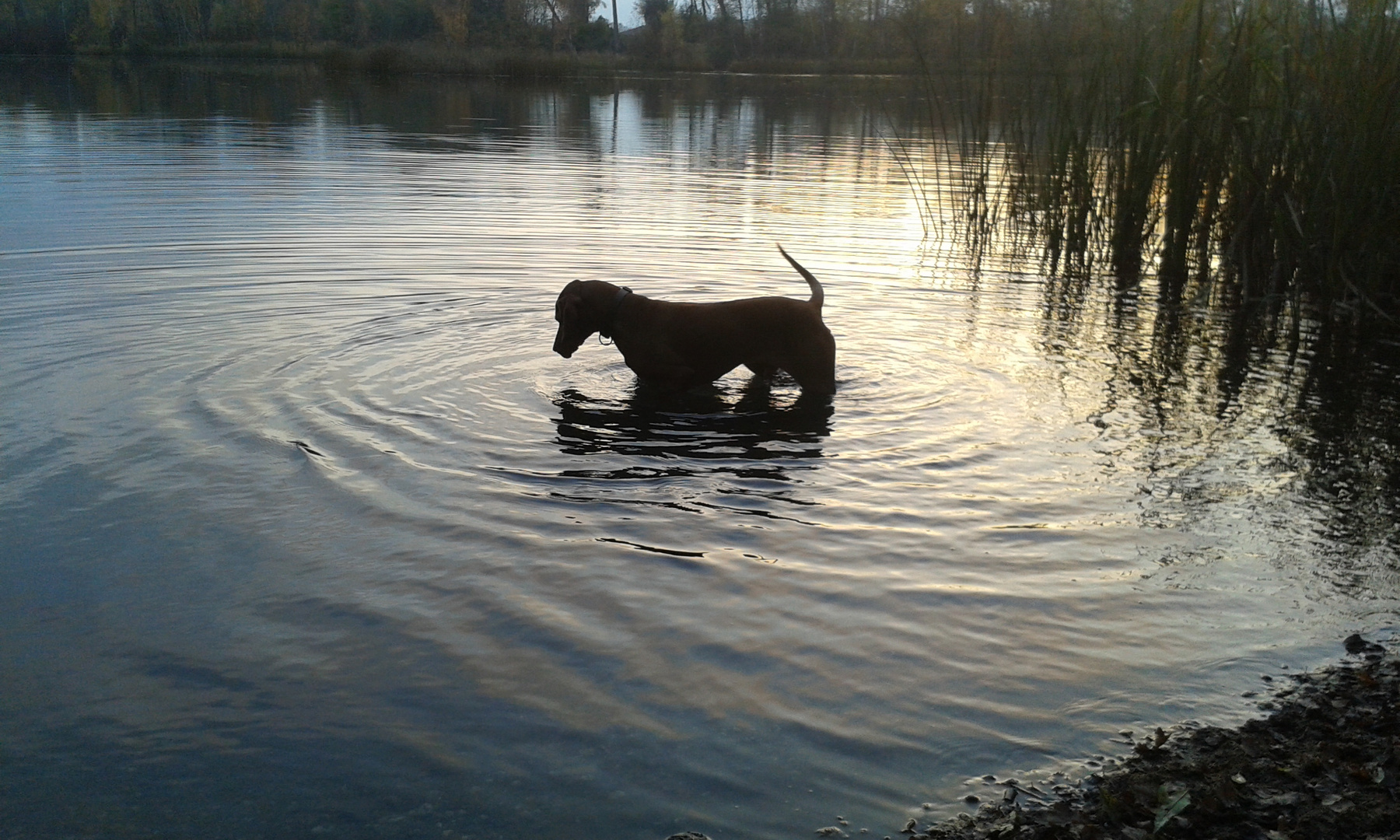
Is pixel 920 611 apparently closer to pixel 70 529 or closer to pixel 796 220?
pixel 70 529

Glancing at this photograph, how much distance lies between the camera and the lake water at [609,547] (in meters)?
3.38

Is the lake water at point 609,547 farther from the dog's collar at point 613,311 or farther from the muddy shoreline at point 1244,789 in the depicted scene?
the dog's collar at point 613,311

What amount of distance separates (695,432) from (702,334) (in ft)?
2.43

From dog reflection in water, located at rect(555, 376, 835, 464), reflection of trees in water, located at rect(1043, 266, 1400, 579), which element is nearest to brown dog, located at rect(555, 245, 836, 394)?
dog reflection in water, located at rect(555, 376, 835, 464)

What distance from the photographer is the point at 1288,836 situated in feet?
9.69

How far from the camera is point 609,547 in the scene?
16.3 ft

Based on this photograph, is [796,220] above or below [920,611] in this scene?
above

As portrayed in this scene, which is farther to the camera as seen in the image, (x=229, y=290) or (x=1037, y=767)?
(x=229, y=290)

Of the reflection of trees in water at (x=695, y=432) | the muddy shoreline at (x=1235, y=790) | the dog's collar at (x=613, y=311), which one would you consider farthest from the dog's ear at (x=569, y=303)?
the muddy shoreline at (x=1235, y=790)

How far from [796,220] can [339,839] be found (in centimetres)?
1254

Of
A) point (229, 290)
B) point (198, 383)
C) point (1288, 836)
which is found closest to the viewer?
point (1288, 836)

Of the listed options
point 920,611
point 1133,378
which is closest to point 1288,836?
point 920,611

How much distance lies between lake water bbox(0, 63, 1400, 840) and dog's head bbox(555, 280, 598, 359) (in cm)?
34

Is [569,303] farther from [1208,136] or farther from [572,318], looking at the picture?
[1208,136]
